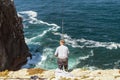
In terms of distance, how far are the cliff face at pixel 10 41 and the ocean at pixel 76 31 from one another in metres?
2.39

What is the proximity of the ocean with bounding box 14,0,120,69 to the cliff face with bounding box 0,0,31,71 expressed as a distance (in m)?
2.39

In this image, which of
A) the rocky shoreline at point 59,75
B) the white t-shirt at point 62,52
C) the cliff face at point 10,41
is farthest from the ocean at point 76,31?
the white t-shirt at point 62,52

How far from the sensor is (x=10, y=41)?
64.0 m

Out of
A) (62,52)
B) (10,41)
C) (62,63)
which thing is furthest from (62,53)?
(10,41)

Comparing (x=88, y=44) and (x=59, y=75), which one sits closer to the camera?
(x=59, y=75)

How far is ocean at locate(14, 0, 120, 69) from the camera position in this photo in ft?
220

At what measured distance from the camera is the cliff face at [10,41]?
60812 millimetres

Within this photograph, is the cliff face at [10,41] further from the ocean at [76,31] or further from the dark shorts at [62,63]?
the dark shorts at [62,63]

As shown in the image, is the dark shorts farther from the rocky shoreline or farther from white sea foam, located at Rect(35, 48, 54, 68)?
white sea foam, located at Rect(35, 48, 54, 68)

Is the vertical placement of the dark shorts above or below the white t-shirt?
below

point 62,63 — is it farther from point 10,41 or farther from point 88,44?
point 88,44

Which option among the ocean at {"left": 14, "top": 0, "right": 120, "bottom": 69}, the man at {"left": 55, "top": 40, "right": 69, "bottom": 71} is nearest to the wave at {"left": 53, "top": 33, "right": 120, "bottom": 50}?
the ocean at {"left": 14, "top": 0, "right": 120, "bottom": 69}

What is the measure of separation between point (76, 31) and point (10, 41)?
26.5 metres

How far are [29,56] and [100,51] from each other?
15656 millimetres
